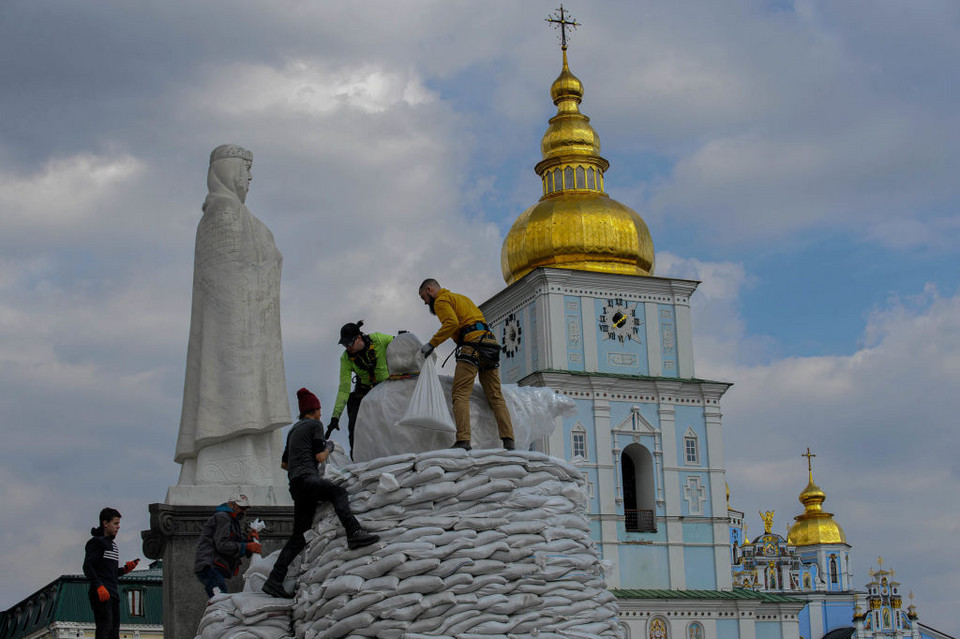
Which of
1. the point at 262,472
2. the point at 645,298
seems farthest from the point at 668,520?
the point at 262,472

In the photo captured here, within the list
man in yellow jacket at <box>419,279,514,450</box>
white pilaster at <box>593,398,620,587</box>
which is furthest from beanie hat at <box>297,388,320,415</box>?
white pilaster at <box>593,398,620,587</box>

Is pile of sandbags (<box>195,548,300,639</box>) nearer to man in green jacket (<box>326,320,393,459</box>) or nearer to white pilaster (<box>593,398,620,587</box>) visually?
man in green jacket (<box>326,320,393,459</box>)

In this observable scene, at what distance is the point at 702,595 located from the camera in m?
40.0

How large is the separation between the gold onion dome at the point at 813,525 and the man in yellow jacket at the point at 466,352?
52365 mm

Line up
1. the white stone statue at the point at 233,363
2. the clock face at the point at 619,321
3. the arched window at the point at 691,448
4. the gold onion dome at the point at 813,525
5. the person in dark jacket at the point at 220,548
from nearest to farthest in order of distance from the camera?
the person in dark jacket at the point at 220,548
the white stone statue at the point at 233,363
the arched window at the point at 691,448
the clock face at the point at 619,321
the gold onion dome at the point at 813,525

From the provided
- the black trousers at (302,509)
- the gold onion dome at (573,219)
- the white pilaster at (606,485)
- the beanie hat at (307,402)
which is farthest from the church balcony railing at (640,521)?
the black trousers at (302,509)

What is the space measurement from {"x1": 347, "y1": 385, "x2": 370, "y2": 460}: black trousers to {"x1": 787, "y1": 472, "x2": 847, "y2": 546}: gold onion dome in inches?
2037

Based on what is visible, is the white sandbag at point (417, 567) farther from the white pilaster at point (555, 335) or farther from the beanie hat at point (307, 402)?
the white pilaster at point (555, 335)

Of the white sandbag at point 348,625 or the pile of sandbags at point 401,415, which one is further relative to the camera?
the pile of sandbags at point 401,415

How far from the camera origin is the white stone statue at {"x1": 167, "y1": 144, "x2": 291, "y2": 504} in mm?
10969

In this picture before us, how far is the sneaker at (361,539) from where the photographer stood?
8133 millimetres

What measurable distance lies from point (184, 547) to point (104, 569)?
2.82 feet

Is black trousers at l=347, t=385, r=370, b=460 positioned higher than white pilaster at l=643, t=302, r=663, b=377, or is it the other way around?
white pilaster at l=643, t=302, r=663, b=377

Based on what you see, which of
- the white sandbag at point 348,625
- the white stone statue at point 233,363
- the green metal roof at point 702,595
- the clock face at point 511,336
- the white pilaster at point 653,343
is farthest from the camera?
the clock face at point 511,336
